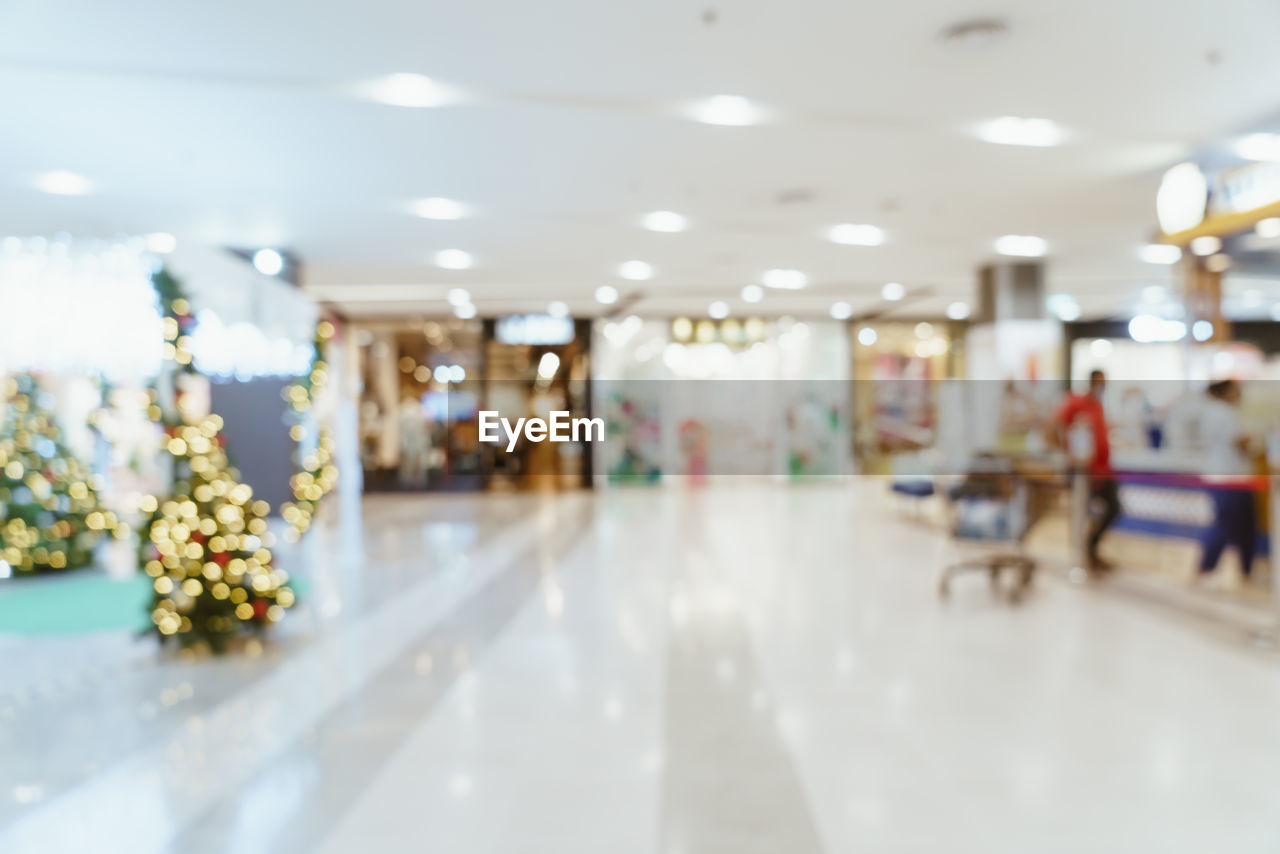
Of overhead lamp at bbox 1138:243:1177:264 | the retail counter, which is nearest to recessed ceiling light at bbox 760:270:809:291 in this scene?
overhead lamp at bbox 1138:243:1177:264

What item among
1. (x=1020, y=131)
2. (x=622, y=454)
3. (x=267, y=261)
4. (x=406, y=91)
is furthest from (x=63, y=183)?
(x=1020, y=131)

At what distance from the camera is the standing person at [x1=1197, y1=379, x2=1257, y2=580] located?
227 inches

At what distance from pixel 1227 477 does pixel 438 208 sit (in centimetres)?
636

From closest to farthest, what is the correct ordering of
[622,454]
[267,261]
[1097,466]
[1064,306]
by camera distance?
[622,454] < [1097,466] < [267,261] < [1064,306]

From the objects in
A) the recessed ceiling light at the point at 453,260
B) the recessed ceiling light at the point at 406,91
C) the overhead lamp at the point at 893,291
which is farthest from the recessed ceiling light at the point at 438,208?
the overhead lamp at the point at 893,291

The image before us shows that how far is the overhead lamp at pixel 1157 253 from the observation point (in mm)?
9930

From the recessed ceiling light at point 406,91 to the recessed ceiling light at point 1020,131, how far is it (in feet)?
11.1

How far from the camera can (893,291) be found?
1339cm

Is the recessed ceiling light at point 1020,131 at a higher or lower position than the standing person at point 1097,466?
higher

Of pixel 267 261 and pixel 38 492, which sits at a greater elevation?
pixel 267 261

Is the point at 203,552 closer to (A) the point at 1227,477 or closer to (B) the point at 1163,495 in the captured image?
(A) the point at 1227,477

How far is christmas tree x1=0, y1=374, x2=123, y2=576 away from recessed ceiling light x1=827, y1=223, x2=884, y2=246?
7.37 m

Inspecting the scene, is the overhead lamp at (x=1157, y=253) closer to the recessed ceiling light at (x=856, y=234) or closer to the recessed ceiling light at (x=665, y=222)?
the recessed ceiling light at (x=856, y=234)

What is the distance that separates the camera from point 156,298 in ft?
16.0
